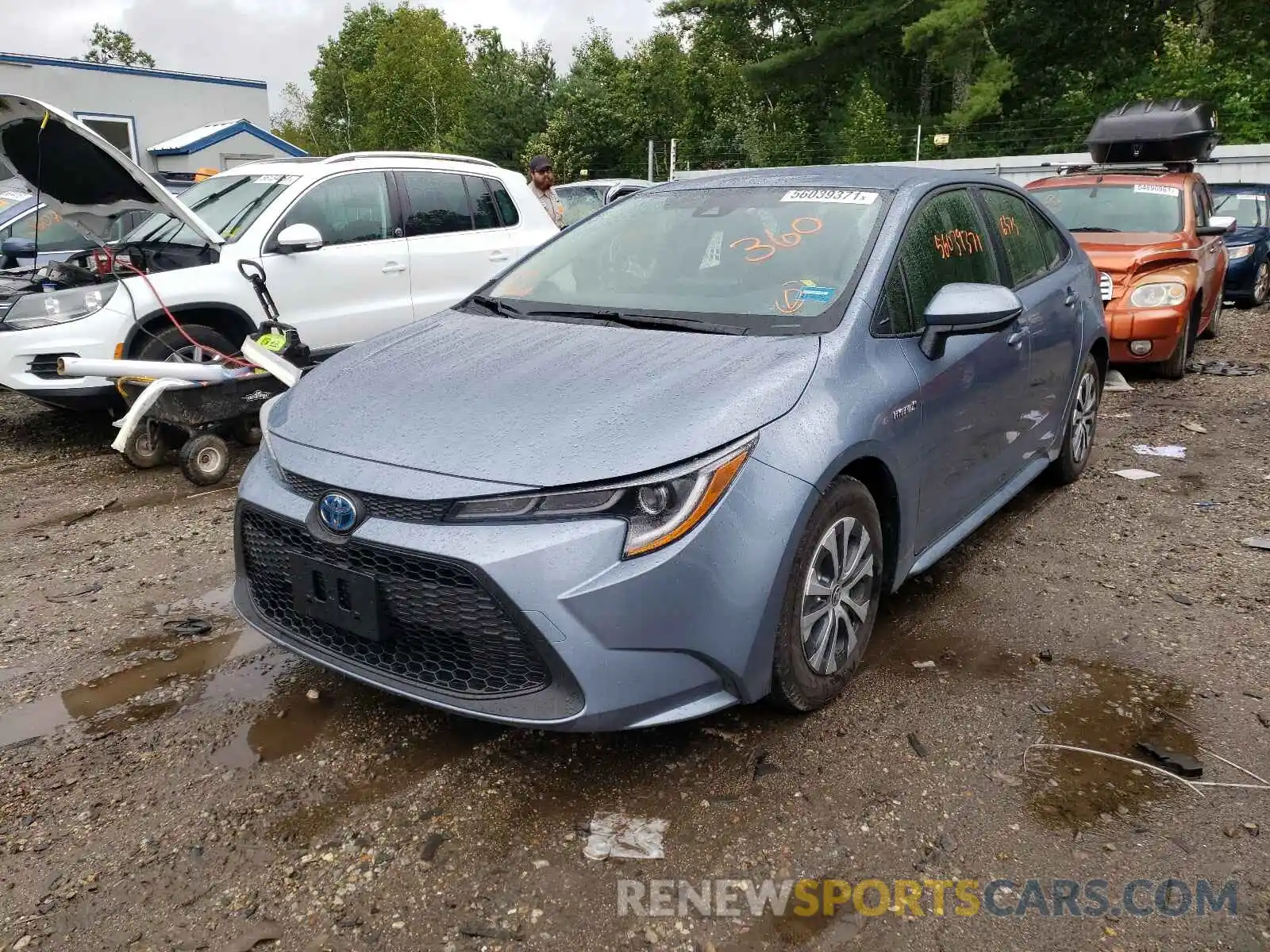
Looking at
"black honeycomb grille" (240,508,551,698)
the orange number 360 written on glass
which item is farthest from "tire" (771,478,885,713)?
the orange number 360 written on glass

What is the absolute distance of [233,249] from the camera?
596cm

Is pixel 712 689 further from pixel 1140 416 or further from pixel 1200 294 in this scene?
pixel 1200 294

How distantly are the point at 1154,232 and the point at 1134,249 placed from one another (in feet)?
1.76

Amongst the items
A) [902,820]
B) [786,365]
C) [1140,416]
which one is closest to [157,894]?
[902,820]

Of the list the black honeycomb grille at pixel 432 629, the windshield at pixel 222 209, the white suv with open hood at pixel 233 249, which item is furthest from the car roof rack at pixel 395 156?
the black honeycomb grille at pixel 432 629

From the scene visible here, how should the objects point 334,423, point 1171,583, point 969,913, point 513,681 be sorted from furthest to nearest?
point 1171,583, point 334,423, point 513,681, point 969,913

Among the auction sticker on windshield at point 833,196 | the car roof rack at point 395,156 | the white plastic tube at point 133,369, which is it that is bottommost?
the white plastic tube at point 133,369

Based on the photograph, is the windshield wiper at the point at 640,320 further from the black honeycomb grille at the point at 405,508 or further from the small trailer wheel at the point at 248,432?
the small trailer wheel at the point at 248,432

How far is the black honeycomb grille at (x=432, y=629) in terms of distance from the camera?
2301 mm

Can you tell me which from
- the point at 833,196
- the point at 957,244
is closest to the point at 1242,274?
the point at 957,244

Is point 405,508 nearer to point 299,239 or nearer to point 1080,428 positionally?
point 1080,428

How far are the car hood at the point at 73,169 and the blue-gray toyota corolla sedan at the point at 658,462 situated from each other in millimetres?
2699

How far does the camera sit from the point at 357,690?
3.12 m

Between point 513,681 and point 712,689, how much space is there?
52 centimetres
